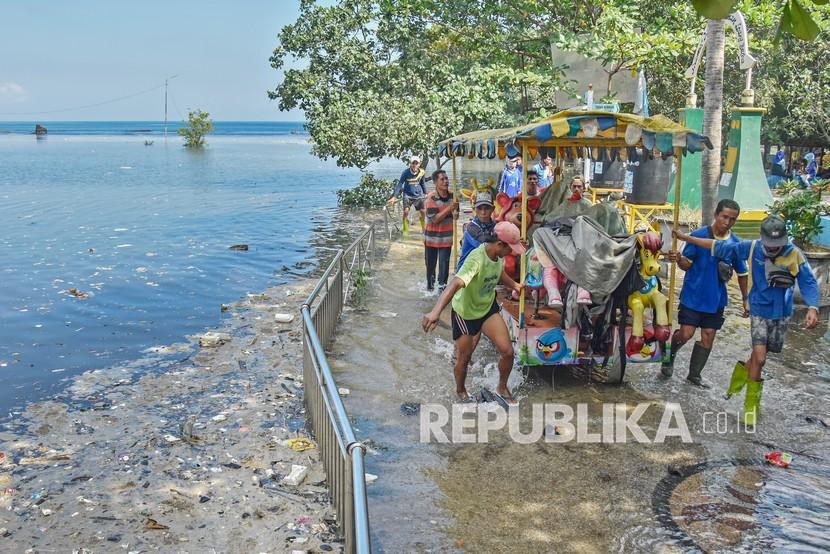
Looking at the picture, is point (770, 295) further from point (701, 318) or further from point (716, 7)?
point (716, 7)

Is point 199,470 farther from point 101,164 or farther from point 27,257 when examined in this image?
point 101,164

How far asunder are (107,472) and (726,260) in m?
5.59

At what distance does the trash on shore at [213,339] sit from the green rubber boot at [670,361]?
5.29 m

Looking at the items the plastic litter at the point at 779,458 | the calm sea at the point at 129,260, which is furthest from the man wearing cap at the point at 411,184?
the plastic litter at the point at 779,458

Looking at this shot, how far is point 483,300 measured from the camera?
657cm

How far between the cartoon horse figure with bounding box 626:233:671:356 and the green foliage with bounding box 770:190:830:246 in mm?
4136

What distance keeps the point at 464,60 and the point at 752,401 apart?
15845 millimetres

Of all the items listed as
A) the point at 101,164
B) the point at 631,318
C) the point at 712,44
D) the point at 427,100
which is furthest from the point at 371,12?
the point at 101,164

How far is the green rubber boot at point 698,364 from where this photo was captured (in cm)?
725

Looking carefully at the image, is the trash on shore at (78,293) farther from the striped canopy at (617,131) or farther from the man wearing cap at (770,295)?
the man wearing cap at (770,295)

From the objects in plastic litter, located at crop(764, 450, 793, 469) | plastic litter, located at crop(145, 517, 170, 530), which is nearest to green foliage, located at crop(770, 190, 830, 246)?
plastic litter, located at crop(764, 450, 793, 469)

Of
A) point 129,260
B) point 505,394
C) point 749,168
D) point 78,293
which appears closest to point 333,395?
point 505,394

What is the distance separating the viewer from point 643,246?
6.75m

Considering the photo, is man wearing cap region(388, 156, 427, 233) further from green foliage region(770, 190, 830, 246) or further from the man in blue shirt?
the man in blue shirt
